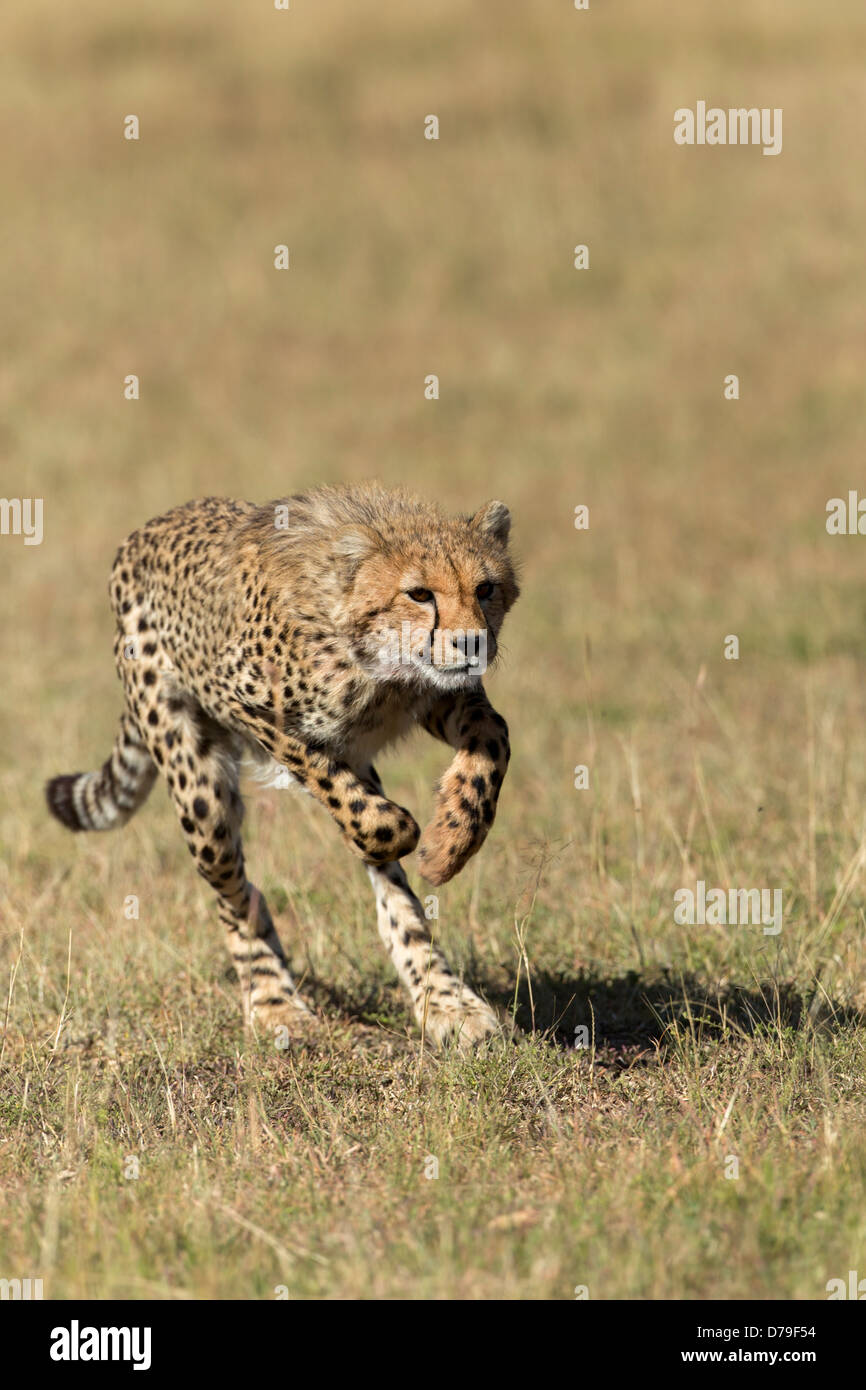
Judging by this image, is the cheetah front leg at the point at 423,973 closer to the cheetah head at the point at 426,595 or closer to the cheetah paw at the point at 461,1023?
the cheetah paw at the point at 461,1023

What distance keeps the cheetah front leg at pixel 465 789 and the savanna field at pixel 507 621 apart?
1.72ft

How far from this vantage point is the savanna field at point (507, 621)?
333 centimetres

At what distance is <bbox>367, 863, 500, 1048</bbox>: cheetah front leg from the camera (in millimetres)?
4191

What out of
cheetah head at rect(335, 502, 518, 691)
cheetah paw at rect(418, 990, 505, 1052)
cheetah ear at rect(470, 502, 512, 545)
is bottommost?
cheetah paw at rect(418, 990, 505, 1052)

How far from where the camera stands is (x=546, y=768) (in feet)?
22.2

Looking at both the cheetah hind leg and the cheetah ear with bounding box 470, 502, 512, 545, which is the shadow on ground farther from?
the cheetah ear with bounding box 470, 502, 512, 545

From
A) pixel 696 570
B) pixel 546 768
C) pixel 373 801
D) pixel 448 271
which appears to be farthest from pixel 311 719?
pixel 448 271

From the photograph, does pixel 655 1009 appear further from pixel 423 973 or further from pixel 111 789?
pixel 111 789

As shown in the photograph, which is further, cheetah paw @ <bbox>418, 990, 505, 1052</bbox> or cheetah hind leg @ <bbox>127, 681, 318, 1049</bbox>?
cheetah hind leg @ <bbox>127, 681, 318, 1049</bbox>

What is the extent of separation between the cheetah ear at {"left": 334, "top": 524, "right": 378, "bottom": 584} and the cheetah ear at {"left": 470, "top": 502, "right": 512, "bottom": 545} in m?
0.28

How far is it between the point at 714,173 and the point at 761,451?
5.53 meters

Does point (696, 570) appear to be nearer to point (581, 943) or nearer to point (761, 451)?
point (761, 451)

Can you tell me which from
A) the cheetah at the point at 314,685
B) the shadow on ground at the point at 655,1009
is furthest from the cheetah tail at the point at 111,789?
the shadow on ground at the point at 655,1009

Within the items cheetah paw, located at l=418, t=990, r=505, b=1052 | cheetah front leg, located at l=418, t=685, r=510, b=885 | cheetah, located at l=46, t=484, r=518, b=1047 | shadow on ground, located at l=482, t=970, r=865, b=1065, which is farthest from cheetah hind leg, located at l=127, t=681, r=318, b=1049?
cheetah front leg, located at l=418, t=685, r=510, b=885
